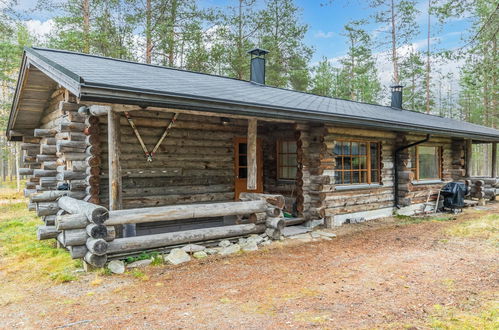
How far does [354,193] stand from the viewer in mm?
8453

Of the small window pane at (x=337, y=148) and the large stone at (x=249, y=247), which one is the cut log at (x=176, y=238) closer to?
the large stone at (x=249, y=247)

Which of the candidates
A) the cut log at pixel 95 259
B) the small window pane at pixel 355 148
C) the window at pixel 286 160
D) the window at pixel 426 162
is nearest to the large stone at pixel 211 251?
the cut log at pixel 95 259

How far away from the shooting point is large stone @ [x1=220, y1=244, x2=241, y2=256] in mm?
5418

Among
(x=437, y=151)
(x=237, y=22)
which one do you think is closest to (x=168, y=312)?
(x=437, y=151)

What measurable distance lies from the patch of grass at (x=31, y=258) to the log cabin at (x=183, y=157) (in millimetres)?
369

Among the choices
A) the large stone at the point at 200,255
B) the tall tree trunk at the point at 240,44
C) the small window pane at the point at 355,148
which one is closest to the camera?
the large stone at the point at 200,255

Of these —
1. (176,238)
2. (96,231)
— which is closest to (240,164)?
(176,238)

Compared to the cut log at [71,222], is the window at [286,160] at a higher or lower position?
higher

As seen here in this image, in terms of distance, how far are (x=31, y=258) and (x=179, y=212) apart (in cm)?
274

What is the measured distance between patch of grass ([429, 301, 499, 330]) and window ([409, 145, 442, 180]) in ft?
25.1

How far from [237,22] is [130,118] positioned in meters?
12.7

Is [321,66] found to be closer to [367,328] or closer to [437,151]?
[437,151]

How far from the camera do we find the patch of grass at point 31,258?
4508mm

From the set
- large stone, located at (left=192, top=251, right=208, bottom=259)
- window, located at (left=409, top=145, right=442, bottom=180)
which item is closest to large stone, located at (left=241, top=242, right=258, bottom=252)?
large stone, located at (left=192, top=251, right=208, bottom=259)
